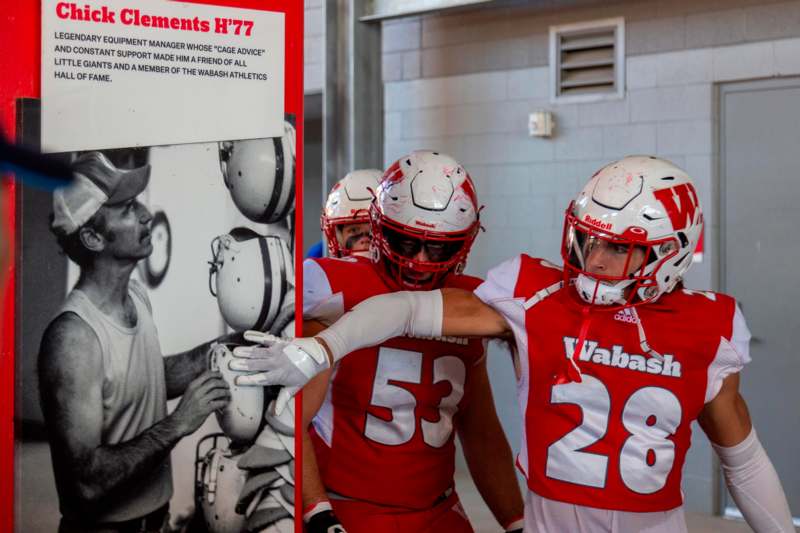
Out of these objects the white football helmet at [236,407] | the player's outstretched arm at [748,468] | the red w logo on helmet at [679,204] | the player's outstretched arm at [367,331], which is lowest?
the player's outstretched arm at [748,468]

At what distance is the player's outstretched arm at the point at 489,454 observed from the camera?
2582 mm

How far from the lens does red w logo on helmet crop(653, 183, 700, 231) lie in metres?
2.14

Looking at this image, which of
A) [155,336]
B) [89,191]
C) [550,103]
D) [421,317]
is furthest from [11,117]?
[550,103]

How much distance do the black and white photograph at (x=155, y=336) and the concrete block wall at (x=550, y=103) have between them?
159 inches

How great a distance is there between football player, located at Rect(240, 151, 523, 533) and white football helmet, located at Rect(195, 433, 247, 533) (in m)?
0.61

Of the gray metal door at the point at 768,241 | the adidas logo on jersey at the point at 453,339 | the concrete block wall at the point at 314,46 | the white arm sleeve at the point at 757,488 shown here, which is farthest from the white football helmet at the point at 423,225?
the concrete block wall at the point at 314,46

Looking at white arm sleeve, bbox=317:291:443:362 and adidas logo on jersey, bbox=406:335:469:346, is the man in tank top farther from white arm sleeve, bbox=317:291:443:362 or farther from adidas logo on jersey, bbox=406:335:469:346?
adidas logo on jersey, bbox=406:335:469:346

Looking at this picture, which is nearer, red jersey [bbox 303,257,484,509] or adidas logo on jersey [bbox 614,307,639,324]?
adidas logo on jersey [bbox 614,307,639,324]

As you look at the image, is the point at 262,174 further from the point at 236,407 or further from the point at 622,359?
the point at 622,359

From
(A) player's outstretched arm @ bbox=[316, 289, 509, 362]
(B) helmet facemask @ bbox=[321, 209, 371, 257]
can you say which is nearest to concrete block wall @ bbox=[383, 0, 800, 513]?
(B) helmet facemask @ bbox=[321, 209, 371, 257]

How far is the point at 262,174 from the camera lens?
5.45 feet

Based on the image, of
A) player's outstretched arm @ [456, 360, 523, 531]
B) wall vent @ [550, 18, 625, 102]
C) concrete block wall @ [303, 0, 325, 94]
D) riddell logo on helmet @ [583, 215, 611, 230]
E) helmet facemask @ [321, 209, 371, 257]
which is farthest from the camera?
concrete block wall @ [303, 0, 325, 94]

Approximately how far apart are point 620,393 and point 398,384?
1.91 feet

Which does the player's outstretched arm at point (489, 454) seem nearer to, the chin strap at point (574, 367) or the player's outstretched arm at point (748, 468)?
the chin strap at point (574, 367)
